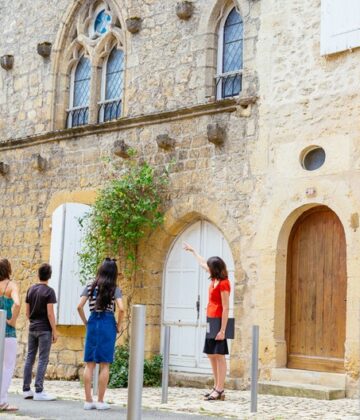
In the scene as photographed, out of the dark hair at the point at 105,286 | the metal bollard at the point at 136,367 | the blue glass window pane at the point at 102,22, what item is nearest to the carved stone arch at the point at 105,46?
the blue glass window pane at the point at 102,22

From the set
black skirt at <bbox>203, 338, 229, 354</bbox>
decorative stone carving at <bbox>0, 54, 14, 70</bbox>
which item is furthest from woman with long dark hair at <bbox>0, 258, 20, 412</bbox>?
decorative stone carving at <bbox>0, 54, 14, 70</bbox>

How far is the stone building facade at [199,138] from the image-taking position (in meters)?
10.7

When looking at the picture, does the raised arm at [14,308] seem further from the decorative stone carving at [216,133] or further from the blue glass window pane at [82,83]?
the blue glass window pane at [82,83]

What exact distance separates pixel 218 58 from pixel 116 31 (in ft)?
7.05

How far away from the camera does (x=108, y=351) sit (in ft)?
27.6

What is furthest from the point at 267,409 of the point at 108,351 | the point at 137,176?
the point at 137,176

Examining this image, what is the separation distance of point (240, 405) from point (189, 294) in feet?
10.5

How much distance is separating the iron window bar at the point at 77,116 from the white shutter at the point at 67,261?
1833 millimetres

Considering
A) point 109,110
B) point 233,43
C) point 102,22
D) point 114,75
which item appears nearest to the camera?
point 233,43

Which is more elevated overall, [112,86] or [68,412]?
[112,86]

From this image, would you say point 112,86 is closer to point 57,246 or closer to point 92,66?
point 92,66

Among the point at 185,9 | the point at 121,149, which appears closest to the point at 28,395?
the point at 121,149

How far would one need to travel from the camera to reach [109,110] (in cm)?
→ 1376

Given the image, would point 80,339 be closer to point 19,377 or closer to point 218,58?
point 19,377
